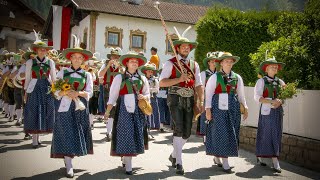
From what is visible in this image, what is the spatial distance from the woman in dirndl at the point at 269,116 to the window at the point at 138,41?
23.1 meters

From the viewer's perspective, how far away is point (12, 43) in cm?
3972

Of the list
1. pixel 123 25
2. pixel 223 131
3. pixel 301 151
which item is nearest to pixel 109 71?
pixel 223 131

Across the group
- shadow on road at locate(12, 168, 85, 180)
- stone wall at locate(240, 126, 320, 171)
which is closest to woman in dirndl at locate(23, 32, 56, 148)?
Answer: shadow on road at locate(12, 168, 85, 180)

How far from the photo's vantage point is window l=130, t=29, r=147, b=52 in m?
30.0

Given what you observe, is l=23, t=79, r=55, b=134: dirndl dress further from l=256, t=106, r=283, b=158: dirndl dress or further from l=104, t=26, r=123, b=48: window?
l=104, t=26, r=123, b=48: window

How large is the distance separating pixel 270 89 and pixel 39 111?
527 centimetres

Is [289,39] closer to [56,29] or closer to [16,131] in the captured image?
[16,131]

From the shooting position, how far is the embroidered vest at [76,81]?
6.44m

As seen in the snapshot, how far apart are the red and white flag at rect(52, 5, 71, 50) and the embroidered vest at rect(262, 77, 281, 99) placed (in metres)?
22.6

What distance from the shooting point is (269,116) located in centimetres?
737

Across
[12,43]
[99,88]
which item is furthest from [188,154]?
[12,43]

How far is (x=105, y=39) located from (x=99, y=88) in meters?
15.9

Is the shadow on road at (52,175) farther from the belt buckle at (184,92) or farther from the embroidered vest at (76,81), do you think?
the belt buckle at (184,92)

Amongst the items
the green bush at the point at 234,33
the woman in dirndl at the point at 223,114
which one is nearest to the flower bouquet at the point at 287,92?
the woman in dirndl at the point at 223,114
